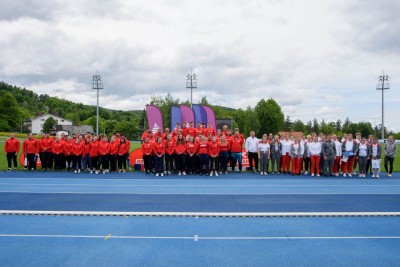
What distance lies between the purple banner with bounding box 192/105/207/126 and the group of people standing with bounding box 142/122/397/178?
139 inches

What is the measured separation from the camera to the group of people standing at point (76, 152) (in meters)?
15.8

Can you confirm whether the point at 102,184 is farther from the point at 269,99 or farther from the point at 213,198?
the point at 269,99

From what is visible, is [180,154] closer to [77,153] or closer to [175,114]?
[175,114]

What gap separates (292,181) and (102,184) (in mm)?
6678

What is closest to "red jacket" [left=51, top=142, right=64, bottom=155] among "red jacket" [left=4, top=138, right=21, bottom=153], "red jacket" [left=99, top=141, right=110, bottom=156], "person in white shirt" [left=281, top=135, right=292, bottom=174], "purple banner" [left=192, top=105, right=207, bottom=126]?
"red jacket" [left=4, top=138, right=21, bottom=153]

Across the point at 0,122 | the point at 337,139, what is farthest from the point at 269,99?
the point at 337,139

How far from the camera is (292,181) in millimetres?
13195

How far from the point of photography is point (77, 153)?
1588 cm

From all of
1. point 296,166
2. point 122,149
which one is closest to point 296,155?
point 296,166

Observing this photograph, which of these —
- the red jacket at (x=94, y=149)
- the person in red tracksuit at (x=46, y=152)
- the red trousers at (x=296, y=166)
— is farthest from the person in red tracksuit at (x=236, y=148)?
the person in red tracksuit at (x=46, y=152)

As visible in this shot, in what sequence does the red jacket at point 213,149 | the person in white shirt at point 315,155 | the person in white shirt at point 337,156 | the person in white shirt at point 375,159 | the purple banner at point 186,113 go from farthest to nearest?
1. the purple banner at point 186,113
2. the person in white shirt at point 337,156
3. the person in white shirt at point 315,155
4. the red jacket at point 213,149
5. the person in white shirt at point 375,159

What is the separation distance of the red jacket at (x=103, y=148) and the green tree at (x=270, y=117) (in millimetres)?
63220

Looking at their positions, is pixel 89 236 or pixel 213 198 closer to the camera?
pixel 89 236

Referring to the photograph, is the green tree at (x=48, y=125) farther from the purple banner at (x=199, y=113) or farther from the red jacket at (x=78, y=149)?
the red jacket at (x=78, y=149)
